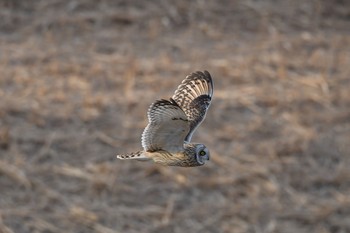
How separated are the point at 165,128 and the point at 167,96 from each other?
4799 millimetres

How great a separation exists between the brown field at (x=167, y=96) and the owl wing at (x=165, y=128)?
3.90 metres

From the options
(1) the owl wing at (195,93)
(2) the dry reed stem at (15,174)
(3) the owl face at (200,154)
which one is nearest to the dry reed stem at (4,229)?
(2) the dry reed stem at (15,174)

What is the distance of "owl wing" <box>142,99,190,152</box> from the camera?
3.26m

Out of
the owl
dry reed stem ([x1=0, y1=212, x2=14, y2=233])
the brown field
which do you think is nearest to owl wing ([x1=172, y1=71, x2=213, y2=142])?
the owl

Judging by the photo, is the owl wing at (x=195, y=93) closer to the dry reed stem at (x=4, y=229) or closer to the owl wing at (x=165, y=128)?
the owl wing at (x=165, y=128)

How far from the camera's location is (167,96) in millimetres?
8172

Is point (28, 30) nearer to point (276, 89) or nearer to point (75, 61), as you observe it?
point (75, 61)

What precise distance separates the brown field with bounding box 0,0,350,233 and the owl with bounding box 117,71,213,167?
12.4 ft

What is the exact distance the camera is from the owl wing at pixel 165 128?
3.26m

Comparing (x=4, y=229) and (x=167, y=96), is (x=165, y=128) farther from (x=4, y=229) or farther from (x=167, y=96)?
(x=167, y=96)

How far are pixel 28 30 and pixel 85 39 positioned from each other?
20.8 inches

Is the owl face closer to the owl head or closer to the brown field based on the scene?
the owl head

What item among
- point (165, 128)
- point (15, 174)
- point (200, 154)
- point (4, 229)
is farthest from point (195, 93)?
point (15, 174)

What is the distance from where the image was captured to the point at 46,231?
7.32 meters
